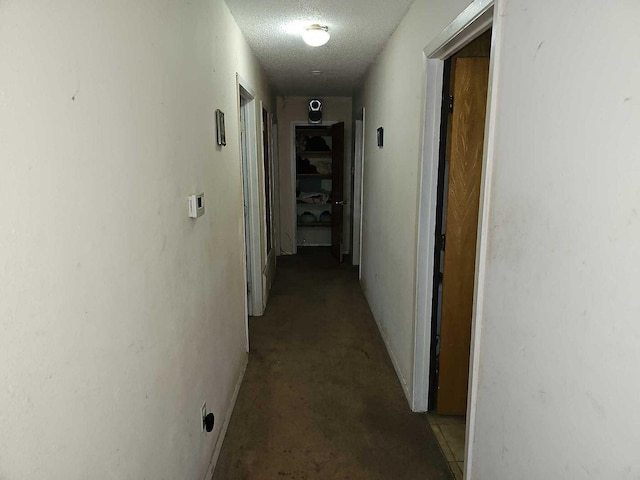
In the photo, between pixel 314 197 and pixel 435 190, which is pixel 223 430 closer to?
pixel 435 190

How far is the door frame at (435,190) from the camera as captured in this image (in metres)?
1.38

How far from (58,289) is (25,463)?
0.29m

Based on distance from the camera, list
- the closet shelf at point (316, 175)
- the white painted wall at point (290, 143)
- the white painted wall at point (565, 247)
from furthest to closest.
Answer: the closet shelf at point (316, 175) → the white painted wall at point (290, 143) → the white painted wall at point (565, 247)

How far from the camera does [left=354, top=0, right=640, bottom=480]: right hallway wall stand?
81cm

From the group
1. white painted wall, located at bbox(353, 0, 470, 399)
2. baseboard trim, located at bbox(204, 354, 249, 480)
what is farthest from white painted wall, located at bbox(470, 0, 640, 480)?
baseboard trim, located at bbox(204, 354, 249, 480)

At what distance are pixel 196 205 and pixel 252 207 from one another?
80.1 inches

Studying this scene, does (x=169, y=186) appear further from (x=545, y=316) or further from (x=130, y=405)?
(x=545, y=316)

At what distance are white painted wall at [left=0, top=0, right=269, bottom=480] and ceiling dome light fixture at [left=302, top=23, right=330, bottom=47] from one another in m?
1.14

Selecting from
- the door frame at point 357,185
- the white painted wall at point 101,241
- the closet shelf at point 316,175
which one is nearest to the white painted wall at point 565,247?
the white painted wall at point 101,241

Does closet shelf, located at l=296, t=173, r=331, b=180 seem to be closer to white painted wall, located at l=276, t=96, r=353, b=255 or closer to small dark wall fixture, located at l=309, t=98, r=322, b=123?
white painted wall, located at l=276, t=96, r=353, b=255

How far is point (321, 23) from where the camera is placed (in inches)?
108

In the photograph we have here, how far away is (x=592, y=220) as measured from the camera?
902mm

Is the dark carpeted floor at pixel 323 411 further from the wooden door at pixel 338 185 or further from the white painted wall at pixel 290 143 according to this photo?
the white painted wall at pixel 290 143

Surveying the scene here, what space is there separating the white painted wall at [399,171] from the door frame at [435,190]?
0.07m
